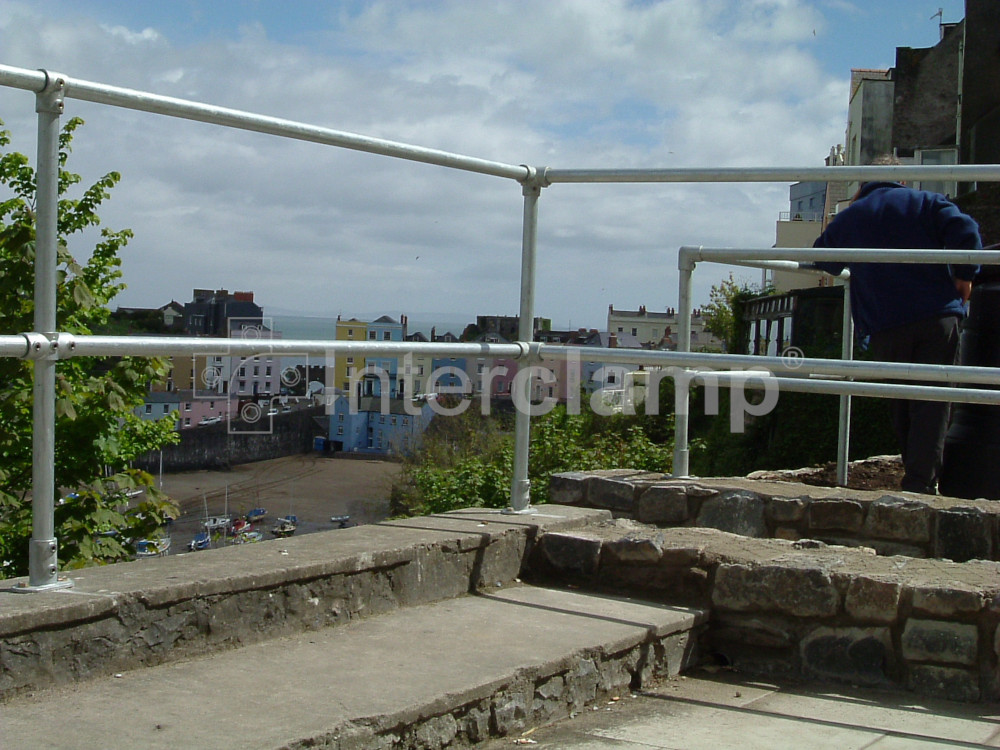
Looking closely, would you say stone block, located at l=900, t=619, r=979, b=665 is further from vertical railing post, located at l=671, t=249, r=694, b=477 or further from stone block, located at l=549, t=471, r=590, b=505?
stone block, located at l=549, t=471, r=590, b=505

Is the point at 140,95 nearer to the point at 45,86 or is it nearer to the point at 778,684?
the point at 45,86

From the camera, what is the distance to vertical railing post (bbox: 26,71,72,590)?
2162 millimetres

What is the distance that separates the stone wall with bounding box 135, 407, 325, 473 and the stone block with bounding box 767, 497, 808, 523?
3288 mm

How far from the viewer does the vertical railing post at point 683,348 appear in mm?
3975

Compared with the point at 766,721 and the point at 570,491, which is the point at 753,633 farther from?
the point at 570,491

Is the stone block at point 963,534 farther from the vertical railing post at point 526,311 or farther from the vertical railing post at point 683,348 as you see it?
the vertical railing post at point 526,311

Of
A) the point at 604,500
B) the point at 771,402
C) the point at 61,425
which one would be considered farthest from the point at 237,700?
the point at 61,425

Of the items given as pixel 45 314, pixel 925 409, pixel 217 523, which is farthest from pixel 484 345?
pixel 217 523

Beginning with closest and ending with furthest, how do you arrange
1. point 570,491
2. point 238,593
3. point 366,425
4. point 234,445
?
point 238,593, point 570,491, point 234,445, point 366,425

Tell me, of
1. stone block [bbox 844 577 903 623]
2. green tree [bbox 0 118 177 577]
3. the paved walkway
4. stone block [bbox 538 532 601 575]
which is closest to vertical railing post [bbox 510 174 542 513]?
stone block [bbox 538 532 601 575]

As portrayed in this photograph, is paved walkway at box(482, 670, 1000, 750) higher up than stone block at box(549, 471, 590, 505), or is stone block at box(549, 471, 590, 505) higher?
stone block at box(549, 471, 590, 505)

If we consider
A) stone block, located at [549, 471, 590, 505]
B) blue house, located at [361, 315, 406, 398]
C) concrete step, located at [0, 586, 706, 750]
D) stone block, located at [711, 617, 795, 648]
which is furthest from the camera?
stone block, located at [549, 471, 590, 505]

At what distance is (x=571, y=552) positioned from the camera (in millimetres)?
3318

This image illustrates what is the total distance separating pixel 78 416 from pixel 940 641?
21.4 feet
